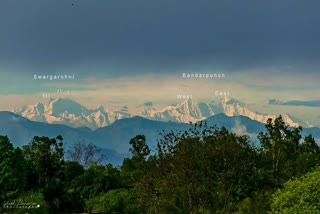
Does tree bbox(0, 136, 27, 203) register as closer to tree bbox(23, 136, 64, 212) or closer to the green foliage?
tree bbox(23, 136, 64, 212)

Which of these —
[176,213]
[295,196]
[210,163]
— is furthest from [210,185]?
[295,196]

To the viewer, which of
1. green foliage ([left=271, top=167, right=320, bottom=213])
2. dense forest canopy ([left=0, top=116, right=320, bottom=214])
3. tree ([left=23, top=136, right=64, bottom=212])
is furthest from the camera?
tree ([left=23, top=136, right=64, bottom=212])

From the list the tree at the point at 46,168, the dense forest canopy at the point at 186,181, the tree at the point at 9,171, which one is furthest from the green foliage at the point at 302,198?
the tree at the point at 46,168

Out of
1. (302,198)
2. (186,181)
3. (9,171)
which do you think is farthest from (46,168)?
(302,198)

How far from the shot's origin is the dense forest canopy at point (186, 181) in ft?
88.2

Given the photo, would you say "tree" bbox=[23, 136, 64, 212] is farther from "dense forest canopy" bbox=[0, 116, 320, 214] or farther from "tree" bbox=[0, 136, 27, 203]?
"tree" bbox=[0, 136, 27, 203]

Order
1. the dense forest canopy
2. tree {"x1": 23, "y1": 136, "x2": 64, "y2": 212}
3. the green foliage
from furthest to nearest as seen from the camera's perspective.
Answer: tree {"x1": 23, "y1": 136, "x2": 64, "y2": 212} < the dense forest canopy < the green foliage

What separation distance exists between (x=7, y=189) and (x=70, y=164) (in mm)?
18836

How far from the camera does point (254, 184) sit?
106 ft

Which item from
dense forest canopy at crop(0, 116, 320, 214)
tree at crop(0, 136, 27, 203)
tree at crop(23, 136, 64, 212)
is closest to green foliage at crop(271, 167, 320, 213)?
dense forest canopy at crop(0, 116, 320, 214)

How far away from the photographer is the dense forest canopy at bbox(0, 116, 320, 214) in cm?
2688

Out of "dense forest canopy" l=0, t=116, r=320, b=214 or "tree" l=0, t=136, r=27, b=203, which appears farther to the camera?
"tree" l=0, t=136, r=27, b=203

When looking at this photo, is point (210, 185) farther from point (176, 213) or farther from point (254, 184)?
point (254, 184)

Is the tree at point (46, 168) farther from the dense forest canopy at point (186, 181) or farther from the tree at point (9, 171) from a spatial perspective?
the tree at point (9, 171)
